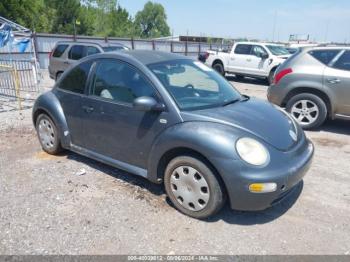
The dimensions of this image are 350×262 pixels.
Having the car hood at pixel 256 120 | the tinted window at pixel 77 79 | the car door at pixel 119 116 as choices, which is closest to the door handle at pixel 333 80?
the car hood at pixel 256 120

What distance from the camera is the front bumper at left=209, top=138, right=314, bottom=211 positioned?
2.89m

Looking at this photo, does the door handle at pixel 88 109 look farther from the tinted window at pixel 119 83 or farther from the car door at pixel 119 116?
the tinted window at pixel 119 83

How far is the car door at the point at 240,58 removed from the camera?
14461 mm

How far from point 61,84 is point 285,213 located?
343 centimetres

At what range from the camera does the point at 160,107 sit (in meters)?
3.35

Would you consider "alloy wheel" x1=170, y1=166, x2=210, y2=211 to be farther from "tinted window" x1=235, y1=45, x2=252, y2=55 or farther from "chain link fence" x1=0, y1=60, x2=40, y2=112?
"tinted window" x1=235, y1=45, x2=252, y2=55

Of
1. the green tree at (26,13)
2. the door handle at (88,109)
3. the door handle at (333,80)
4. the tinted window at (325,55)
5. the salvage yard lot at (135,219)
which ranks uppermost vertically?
the green tree at (26,13)

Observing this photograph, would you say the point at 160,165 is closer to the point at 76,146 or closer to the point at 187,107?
the point at 187,107

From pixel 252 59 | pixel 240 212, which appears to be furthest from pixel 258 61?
pixel 240 212

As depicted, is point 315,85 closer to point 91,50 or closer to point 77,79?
point 77,79

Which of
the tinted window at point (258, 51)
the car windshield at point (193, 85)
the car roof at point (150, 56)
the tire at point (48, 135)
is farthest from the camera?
the tinted window at point (258, 51)

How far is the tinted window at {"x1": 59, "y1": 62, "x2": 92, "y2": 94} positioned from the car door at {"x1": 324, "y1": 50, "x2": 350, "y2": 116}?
4491 millimetres

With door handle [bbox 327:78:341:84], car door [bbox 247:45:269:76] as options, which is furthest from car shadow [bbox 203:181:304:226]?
car door [bbox 247:45:269:76]

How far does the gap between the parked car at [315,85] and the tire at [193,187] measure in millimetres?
4121
